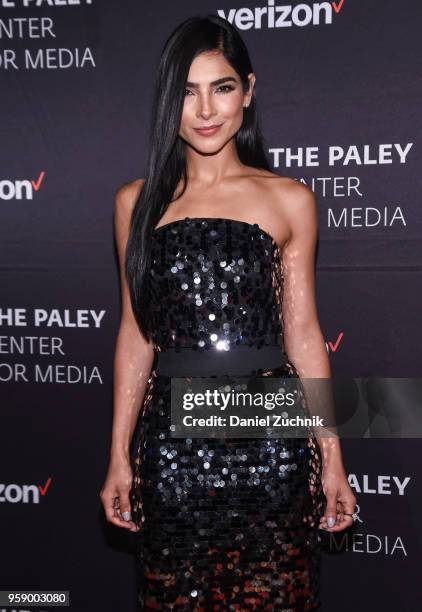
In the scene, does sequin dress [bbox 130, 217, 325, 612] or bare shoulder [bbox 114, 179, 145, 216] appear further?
bare shoulder [bbox 114, 179, 145, 216]

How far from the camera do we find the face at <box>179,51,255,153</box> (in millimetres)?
1771

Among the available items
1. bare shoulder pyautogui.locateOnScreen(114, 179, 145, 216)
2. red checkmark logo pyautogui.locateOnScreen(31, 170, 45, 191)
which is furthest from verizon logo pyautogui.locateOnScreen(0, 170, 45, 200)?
bare shoulder pyautogui.locateOnScreen(114, 179, 145, 216)

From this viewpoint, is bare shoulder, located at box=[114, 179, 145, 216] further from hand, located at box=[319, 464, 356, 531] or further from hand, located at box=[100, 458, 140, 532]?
hand, located at box=[319, 464, 356, 531]

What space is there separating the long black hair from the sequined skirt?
0.76 feet

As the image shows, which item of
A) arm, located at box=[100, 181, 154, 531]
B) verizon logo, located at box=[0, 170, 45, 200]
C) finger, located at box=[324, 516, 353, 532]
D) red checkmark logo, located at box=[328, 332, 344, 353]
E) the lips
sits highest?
verizon logo, located at box=[0, 170, 45, 200]

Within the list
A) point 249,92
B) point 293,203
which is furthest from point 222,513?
point 249,92

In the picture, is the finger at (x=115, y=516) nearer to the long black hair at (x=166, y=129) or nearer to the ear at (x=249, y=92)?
the long black hair at (x=166, y=129)

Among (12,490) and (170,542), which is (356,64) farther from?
(12,490)

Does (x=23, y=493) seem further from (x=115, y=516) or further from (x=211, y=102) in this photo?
(x=211, y=102)

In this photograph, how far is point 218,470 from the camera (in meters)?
1.75

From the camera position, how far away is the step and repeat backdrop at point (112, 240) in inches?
94.9

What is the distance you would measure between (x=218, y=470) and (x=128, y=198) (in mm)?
774

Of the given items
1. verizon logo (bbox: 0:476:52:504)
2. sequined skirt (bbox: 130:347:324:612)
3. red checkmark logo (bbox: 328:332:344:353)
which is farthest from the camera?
verizon logo (bbox: 0:476:52:504)

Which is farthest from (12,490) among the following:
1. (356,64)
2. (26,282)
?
(356,64)
